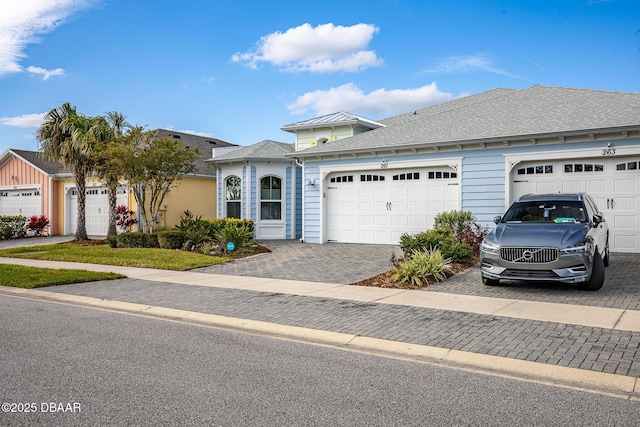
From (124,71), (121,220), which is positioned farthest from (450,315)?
(121,220)

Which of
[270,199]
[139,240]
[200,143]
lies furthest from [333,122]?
[200,143]

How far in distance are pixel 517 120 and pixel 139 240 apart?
44.1 ft

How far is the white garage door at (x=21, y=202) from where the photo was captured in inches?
1107

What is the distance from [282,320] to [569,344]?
380 cm

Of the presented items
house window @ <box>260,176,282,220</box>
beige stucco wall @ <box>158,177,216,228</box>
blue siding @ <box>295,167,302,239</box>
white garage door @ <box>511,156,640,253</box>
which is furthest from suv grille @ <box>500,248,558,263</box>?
beige stucco wall @ <box>158,177,216,228</box>

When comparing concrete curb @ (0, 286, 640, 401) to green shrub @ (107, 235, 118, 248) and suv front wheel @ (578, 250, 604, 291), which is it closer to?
suv front wheel @ (578, 250, 604, 291)

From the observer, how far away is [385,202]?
18031 millimetres

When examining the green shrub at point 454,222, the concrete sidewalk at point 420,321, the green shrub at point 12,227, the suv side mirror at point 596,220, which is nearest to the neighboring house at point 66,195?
the green shrub at point 12,227

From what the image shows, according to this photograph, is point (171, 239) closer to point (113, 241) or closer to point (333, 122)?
point (113, 241)

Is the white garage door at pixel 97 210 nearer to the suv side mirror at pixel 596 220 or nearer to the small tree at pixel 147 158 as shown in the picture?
the small tree at pixel 147 158

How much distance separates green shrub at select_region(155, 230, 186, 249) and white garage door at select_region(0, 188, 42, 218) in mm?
13867

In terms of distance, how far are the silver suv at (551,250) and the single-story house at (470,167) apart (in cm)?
463

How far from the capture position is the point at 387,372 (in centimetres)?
530

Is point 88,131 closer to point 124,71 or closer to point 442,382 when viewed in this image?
point 124,71
